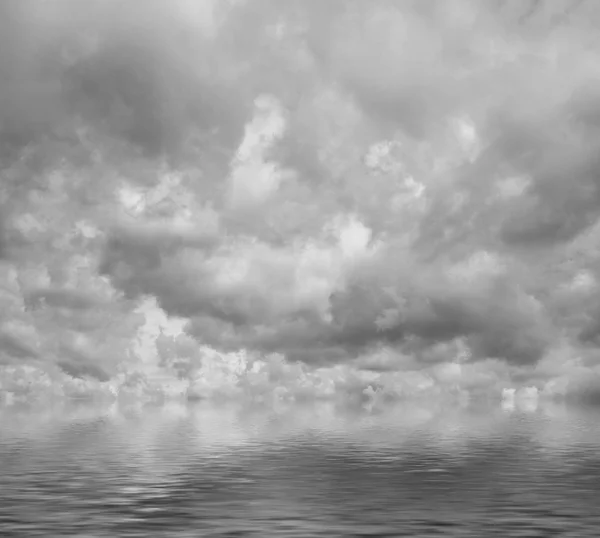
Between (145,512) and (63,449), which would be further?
(63,449)

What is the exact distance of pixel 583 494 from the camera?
61.2m

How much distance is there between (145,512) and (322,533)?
1546 centimetres

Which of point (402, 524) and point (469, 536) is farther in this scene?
point (402, 524)

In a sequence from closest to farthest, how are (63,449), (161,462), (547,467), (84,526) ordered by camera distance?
1. (84,526)
2. (547,467)
3. (161,462)
4. (63,449)

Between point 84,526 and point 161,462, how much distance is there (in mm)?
47092

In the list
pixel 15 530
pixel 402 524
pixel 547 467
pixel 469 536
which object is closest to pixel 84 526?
pixel 15 530

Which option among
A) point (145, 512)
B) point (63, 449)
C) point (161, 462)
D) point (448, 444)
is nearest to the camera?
point (145, 512)

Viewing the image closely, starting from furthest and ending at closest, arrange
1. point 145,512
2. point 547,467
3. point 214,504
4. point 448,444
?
point 448,444, point 547,467, point 214,504, point 145,512

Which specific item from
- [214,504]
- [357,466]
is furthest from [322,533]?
[357,466]

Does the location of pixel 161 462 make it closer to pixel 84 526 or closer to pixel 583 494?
pixel 84 526

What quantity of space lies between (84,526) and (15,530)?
4377 mm

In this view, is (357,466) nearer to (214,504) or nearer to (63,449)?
(214,504)

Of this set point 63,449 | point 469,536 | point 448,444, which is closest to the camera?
point 469,536

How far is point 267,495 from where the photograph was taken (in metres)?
59.9
